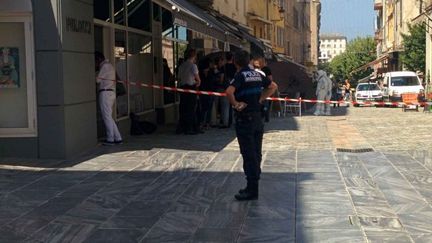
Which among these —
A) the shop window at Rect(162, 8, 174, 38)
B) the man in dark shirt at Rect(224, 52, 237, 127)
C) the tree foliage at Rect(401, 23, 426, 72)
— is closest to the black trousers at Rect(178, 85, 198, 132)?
the man in dark shirt at Rect(224, 52, 237, 127)

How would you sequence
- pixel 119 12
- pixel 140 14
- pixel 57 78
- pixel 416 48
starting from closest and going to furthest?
pixel 57 78 → pixel 119 12 → pixel 140 14 → pixel 416 48

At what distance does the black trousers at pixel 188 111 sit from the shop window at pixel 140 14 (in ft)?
7.24

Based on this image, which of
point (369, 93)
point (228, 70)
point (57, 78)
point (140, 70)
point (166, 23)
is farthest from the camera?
point (369, 93)

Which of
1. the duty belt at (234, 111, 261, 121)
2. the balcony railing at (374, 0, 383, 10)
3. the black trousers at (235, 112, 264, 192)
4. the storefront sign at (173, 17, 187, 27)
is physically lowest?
the black trousers at (235, 112, 264, 192)

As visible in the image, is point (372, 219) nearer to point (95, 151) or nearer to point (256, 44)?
point (95, 151)

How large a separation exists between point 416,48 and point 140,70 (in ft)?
92.7

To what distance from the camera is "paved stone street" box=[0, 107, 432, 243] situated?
6023 millimetres

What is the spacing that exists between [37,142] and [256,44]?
14.5 m

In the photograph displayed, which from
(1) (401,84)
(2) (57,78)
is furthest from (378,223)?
(1) (401,84)

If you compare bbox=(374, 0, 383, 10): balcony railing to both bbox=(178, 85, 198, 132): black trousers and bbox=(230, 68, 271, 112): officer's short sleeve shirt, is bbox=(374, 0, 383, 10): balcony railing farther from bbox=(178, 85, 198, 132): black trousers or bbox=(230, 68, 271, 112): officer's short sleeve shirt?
bbox=(230, 68, 271, 112): officer's short sleeve shirt

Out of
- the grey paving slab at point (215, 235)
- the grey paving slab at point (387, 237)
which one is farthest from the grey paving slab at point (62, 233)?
the grey paving slab at point (387, 237)

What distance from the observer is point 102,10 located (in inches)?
508

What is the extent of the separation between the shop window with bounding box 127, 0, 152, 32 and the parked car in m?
24.1

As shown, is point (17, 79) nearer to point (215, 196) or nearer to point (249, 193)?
point (215, 196)
